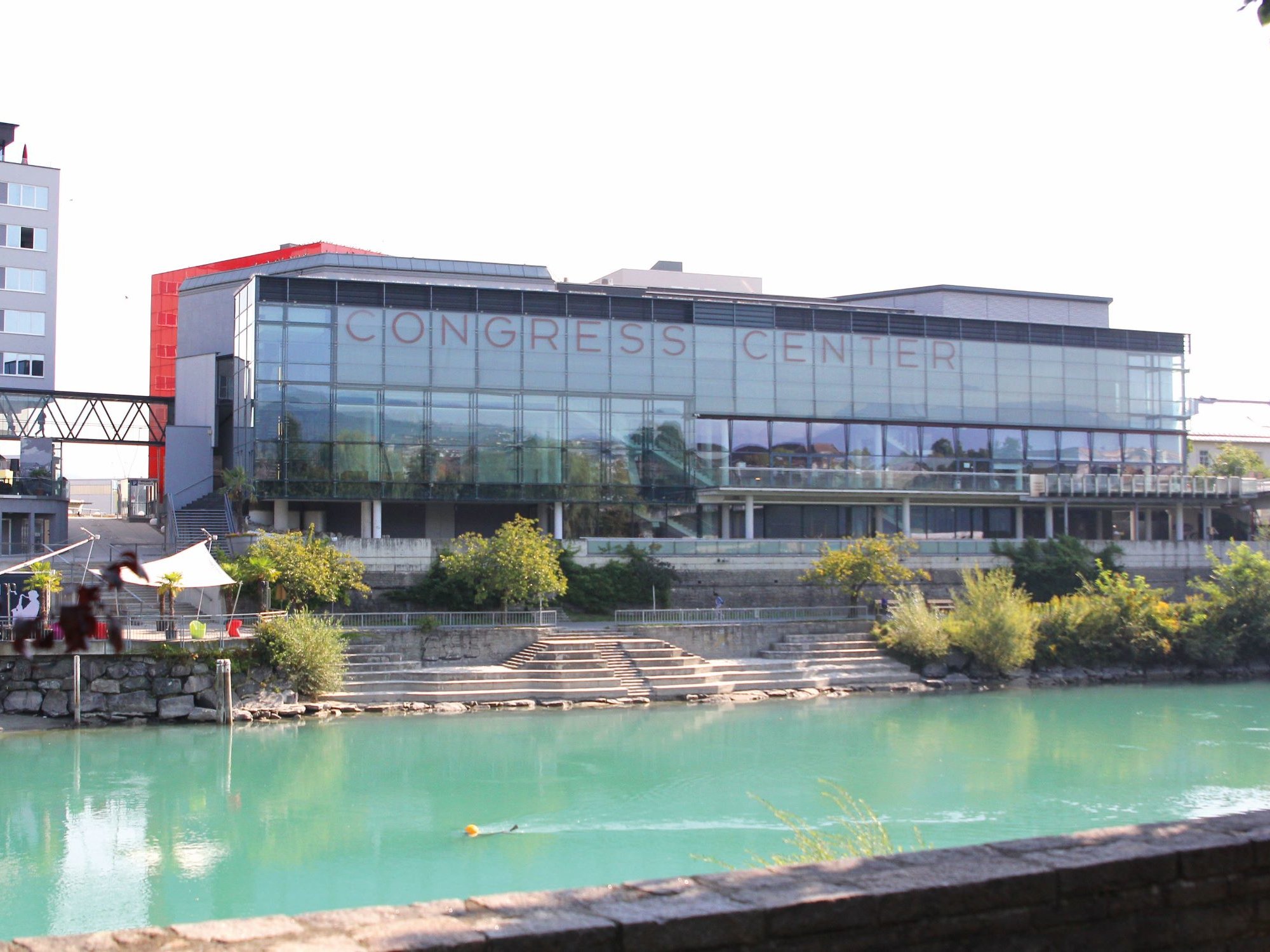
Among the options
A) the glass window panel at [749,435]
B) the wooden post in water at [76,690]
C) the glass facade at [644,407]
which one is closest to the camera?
the wooden post in water at [76,690]

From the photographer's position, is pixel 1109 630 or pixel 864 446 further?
pixel 864 446

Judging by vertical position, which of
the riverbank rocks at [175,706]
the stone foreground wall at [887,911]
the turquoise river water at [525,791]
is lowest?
the turquoise river water at [525,791]

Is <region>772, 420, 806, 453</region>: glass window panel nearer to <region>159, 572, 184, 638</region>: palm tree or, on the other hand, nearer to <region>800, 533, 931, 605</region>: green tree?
<region>800, 533, 931, 605</region>: green tree

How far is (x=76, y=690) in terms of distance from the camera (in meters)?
34.5

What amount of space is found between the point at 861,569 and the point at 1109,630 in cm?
1013

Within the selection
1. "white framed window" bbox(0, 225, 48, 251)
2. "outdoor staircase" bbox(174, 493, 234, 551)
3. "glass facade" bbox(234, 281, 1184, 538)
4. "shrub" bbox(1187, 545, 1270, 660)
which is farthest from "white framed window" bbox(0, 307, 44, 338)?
"shrub" bbox(1187, 545, 1270, 660)

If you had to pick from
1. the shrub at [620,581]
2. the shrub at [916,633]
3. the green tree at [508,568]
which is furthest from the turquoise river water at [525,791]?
the shrub at [620,581]

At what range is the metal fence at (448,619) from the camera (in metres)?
41.0

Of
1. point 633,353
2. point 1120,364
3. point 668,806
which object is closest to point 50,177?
point 633,353

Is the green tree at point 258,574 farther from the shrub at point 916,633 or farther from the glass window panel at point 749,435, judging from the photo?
the glass window panel at point 749,435

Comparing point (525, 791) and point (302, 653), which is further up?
point (302, 653)

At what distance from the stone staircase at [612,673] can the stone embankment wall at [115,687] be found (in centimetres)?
377

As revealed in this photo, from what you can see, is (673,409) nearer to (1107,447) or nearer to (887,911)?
(1107,447)

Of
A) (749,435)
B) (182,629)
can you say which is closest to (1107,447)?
Answer: (749,435)
